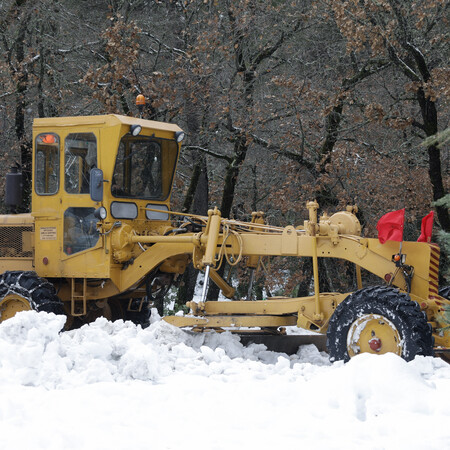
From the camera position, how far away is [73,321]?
11.5 m

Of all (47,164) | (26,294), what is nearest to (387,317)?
(26,294)

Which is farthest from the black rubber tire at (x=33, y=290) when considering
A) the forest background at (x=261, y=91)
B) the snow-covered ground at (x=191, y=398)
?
the forest background at (x=261, y=91)

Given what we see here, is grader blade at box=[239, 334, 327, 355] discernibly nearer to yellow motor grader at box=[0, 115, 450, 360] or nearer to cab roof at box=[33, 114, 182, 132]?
yellow motor grader at box=[0, 115, 450, 360]

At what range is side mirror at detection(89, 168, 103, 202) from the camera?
33.2 ft

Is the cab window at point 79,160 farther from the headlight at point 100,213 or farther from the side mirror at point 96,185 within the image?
the headlight at point 100,213

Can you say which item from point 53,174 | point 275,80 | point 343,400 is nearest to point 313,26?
point 275,80

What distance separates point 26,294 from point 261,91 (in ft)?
27.4

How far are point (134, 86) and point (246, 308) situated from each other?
7.41m

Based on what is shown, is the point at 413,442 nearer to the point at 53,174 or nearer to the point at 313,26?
the point at 53,174

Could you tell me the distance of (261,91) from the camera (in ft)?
55.1

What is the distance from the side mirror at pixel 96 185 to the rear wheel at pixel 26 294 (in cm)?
133

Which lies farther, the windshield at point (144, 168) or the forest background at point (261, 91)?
the forest background at point (261, 91)

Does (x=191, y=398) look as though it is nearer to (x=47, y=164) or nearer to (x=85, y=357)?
(x=85, y=357)

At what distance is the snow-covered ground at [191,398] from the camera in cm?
526
